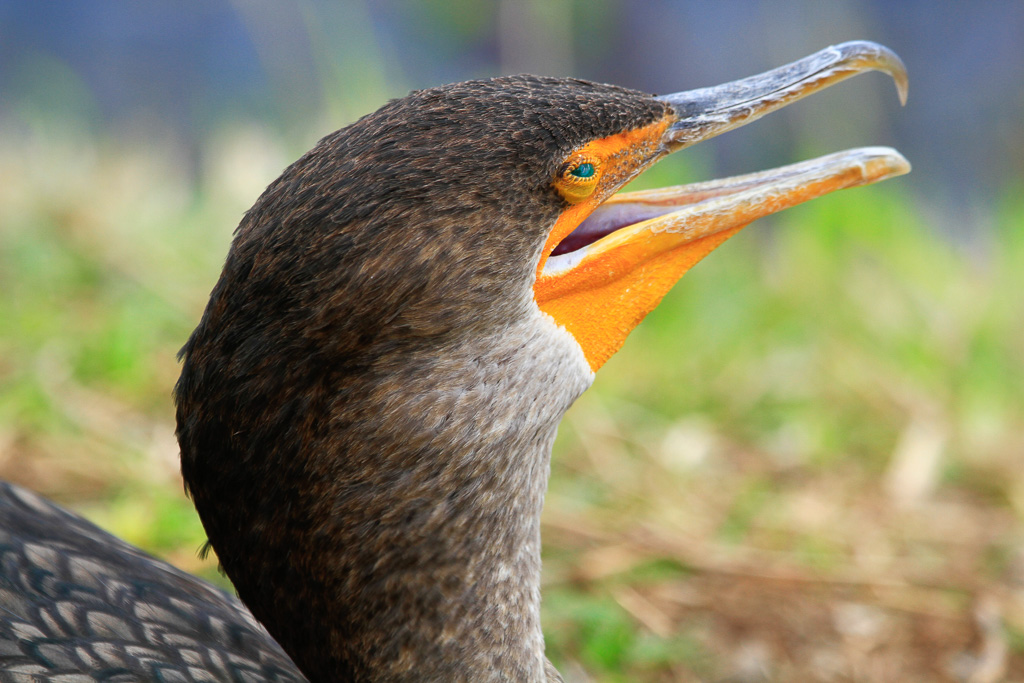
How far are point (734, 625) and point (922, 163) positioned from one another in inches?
395

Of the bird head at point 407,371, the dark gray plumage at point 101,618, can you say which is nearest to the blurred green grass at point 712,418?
the dark gray plumage at point 101,618

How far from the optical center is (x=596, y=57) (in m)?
11.7

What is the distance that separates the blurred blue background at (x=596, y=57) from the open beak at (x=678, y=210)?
649 centimetres

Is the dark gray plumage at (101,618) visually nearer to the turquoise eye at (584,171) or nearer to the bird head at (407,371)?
the bird head at (407,371)

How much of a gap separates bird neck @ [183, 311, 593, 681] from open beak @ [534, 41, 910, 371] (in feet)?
0.35

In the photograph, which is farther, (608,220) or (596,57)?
(596,57)

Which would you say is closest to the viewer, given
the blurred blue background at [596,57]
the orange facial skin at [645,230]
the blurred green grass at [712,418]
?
the orange facial skin at [645,230]

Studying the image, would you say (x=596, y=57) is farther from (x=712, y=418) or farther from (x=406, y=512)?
(x=406, y=512)

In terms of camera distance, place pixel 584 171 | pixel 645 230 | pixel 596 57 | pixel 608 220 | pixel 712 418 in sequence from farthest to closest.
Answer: pixel 596 57, pixel 712 418, pixel 608 220, pixel 645 230, pixel 584 171

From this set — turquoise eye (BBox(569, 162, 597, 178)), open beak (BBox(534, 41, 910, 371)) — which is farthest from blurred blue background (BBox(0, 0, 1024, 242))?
turquoise eye (BBox(569, 162, 597, 178))

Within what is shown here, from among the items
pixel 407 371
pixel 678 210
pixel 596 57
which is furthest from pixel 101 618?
pixel 596 57

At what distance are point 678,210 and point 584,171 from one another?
297 mm

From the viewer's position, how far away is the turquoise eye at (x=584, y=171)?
1.89 meters

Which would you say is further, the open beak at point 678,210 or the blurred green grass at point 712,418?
the blurred green grass at point 712,418
